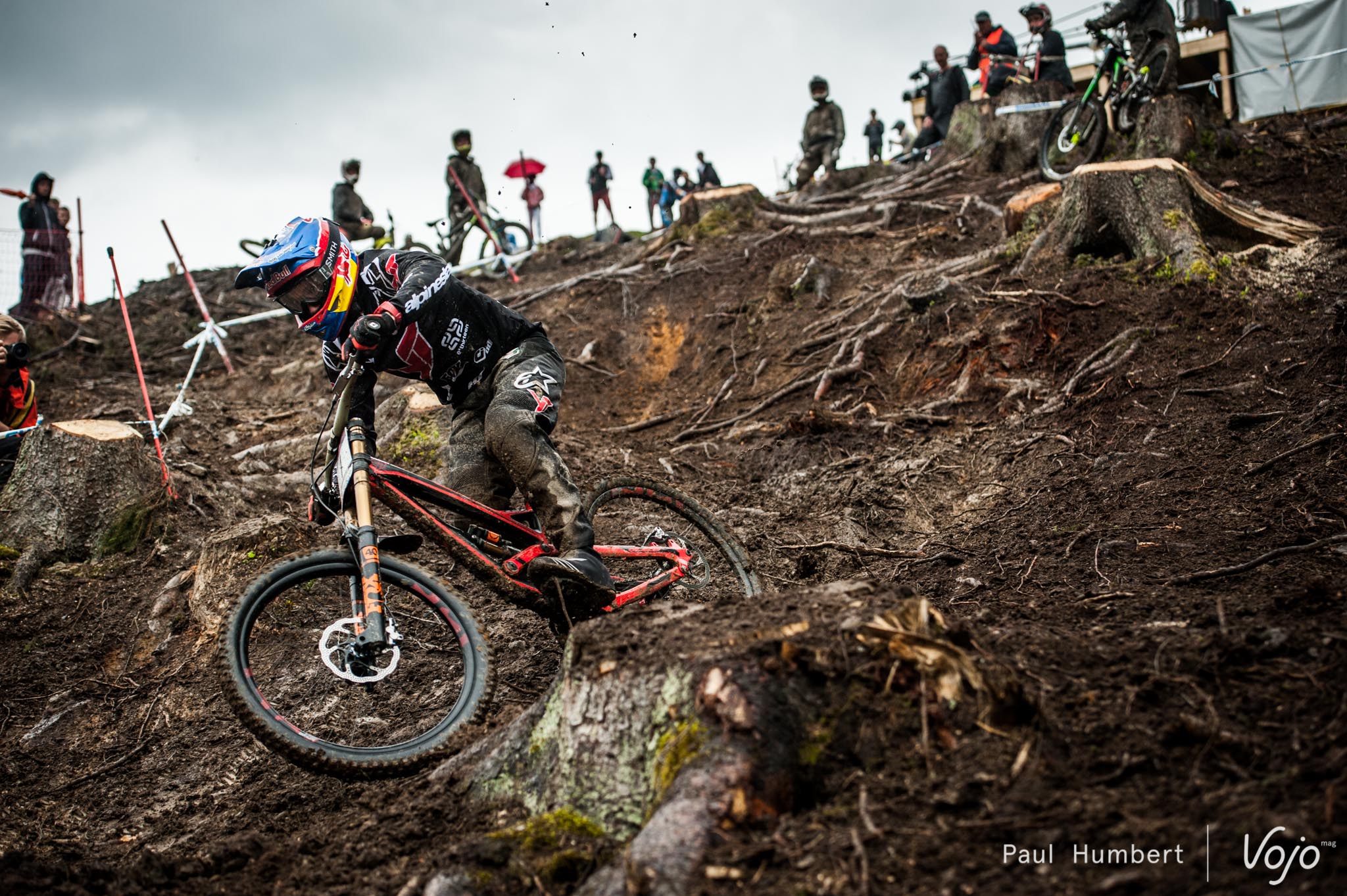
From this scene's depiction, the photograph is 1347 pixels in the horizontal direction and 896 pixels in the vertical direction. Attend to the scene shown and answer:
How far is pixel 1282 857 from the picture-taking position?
5.95 feet

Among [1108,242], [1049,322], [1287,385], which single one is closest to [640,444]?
[1049,322]

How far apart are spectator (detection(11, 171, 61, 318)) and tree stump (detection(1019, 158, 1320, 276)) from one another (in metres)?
14.0

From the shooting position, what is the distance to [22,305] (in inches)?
556

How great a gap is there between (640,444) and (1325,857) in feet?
23.0

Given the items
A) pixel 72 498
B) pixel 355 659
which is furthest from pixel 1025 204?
pixel 72 498

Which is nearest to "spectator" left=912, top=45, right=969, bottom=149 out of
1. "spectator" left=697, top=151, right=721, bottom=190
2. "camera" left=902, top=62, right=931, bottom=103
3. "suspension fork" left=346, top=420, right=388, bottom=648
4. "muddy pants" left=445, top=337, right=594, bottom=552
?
"camera" left=902, top=62, right=931, bottom=103

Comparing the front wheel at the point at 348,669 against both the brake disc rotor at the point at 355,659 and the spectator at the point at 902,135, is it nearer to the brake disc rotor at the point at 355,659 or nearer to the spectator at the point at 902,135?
the brake disc rotor at the point at 355,659

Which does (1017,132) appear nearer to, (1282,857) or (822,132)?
(822,132)

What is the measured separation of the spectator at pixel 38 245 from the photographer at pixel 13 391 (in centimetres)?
826

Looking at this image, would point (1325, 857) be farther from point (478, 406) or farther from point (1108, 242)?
point (1108, 242)

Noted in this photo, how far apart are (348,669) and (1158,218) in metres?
6.97

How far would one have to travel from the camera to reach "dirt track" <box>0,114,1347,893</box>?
86.7 inches

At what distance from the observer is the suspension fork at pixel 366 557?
356 centimetres

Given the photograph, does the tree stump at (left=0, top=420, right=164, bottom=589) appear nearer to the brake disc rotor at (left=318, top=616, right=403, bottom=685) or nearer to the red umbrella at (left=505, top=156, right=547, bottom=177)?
the brake disc rotor at (left=318, top=616, right=403, bottom=685)
